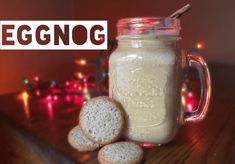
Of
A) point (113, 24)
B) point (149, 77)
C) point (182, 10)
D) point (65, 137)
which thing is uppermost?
point (113, 24)

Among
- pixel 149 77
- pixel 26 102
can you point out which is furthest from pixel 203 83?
pixel 26 102

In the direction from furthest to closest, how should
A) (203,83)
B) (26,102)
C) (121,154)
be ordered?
1. (26,102)
2. (203,83)
3. (121,154)

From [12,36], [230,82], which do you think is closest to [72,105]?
[230,82]

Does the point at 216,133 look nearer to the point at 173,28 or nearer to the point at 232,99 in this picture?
the point at 173,28

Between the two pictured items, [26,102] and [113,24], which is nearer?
[26,102]

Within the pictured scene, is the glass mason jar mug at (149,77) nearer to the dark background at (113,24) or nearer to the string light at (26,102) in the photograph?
the string light at (26,102)

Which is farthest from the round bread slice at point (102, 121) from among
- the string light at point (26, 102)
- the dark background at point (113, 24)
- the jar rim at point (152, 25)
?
the dark background at point (113, 24)

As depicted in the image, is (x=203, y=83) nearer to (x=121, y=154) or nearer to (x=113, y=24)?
(x=121, y=154)
